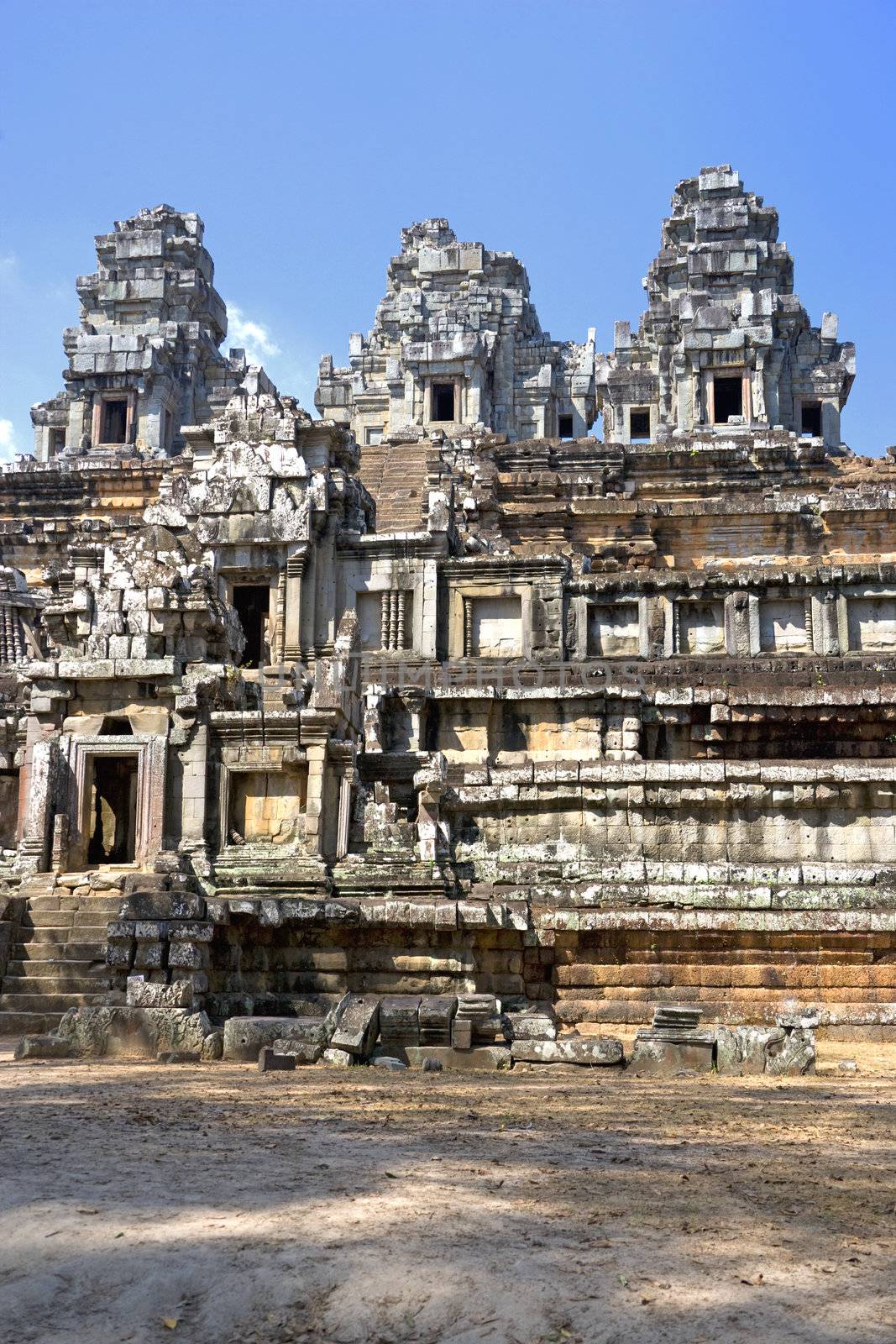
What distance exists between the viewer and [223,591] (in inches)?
973

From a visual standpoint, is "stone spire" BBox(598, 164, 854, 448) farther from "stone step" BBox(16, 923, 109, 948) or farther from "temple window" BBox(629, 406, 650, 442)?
"stone step" BBox(16, 923, 109, 948)

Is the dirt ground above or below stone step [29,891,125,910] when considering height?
below

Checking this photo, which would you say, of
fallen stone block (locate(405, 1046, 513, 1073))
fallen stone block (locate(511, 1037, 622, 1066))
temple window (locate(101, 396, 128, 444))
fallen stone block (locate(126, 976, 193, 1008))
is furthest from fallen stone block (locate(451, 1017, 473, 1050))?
temple window (locate(101, 396, 128, 444))

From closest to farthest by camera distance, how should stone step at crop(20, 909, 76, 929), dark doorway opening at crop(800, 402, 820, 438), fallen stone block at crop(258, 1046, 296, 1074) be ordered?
fallen stone block at crop(258, 1046, 296, 1074) → stone step at crop(20, 909, 76, 929) → dark doorway opening at crop(800, 402, 820, 438)

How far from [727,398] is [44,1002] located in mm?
37559

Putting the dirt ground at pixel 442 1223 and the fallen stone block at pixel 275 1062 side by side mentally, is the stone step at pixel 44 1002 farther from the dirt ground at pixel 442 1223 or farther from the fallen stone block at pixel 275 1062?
the dirt ground at pixel 442 1223

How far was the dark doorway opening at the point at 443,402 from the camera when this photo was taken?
1886 inches

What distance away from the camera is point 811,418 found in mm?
47062

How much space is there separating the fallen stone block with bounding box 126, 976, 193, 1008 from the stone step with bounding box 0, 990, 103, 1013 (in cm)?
91

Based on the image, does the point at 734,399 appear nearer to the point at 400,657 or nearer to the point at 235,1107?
the point at 400,657

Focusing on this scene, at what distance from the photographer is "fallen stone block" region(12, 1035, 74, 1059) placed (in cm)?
1094

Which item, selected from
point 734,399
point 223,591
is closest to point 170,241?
point 734,399

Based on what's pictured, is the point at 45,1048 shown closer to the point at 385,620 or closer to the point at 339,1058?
the point at 339,1058

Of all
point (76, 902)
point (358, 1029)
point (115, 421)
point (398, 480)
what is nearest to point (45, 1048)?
point (358, 1029)
